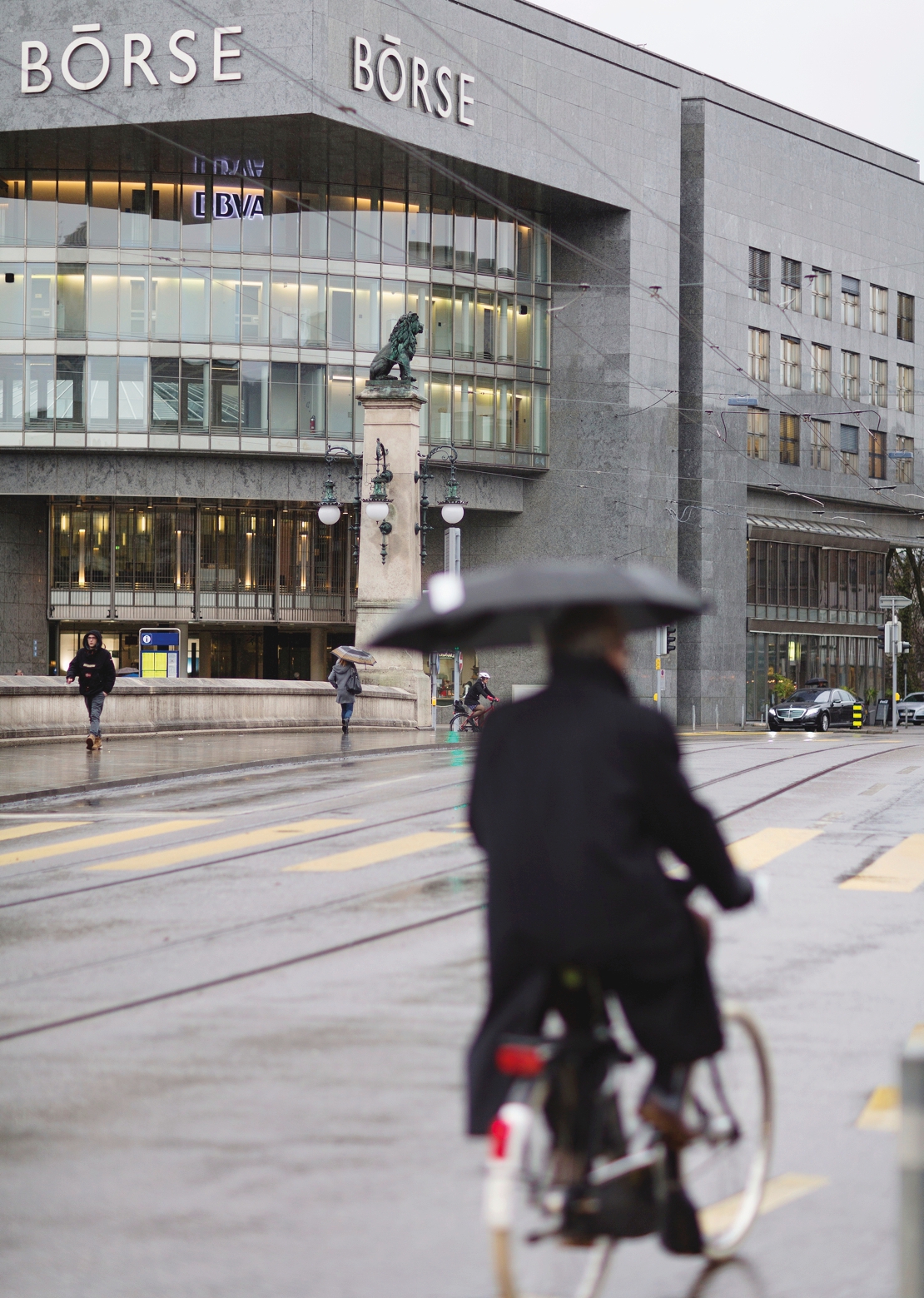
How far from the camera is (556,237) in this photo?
60.9 metres

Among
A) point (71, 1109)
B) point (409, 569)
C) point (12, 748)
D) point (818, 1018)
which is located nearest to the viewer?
point (71, 1109)

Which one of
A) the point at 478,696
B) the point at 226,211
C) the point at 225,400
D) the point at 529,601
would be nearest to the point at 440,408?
the point at 225,400

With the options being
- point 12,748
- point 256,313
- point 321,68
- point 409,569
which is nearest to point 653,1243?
point 12,748

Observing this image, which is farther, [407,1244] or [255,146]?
[255,146]

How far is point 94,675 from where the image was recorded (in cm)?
2506

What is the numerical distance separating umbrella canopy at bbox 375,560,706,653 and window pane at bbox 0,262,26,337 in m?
55.2

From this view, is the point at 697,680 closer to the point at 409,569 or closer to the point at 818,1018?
the point at 409,569

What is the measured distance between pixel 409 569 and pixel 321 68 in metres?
21.2

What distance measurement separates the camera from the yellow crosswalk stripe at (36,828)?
1543cm

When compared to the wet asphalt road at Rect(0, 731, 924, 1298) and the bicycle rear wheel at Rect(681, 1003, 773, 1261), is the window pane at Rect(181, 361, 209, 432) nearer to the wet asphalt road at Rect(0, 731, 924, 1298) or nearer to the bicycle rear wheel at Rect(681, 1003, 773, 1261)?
the wet asphalt road at Rect(0, 731, 924, 1298)

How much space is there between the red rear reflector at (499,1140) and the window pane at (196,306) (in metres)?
55.2

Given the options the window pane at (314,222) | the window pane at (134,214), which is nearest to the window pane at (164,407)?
the window pane at (134,214)

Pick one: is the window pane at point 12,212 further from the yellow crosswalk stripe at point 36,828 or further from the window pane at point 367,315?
the yellow crosswalk stripe at point 36,828

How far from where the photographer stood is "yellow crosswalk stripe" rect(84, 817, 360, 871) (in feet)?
43.5
